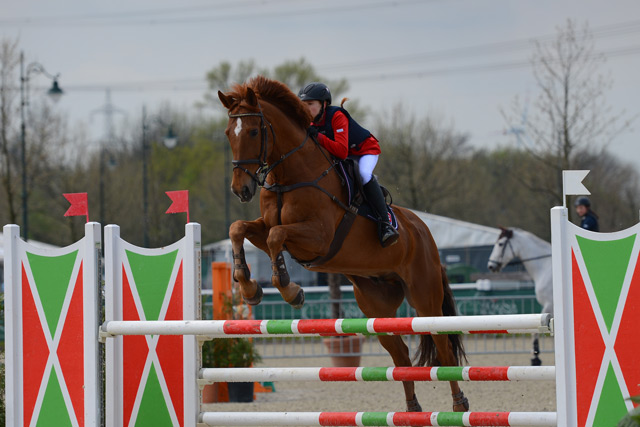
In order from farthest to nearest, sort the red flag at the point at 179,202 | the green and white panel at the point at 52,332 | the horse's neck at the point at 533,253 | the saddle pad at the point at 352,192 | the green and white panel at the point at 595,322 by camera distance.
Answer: the horse's neck at the point at 533,253
the saddle pad at the point at 352,192
the red flag at the point at 179,202
the green and white panel at the point at 52,332
the green and white panel at the point at 595,322

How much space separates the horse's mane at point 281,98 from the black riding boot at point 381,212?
1.83 feet

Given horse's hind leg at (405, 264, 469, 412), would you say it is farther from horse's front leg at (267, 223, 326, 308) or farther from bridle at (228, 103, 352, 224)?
horse's front leg at (267, 223, 326, 308)

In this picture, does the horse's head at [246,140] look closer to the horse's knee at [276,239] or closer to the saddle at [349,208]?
the horse's knee at [276,239]

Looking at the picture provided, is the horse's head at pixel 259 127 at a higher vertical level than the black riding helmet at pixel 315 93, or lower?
lower

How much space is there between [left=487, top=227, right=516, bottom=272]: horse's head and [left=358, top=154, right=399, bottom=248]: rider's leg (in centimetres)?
602

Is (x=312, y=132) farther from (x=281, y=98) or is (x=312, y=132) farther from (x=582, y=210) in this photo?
(x=582, y=210)

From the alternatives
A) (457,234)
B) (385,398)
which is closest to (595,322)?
(385,398)

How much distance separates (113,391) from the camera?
13.1ft

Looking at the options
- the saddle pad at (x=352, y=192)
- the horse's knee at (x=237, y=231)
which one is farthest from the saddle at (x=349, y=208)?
the horse's knee at (x=237, y=231)

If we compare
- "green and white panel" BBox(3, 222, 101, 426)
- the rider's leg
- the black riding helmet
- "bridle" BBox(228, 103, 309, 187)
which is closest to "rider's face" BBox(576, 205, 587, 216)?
the rider's leg

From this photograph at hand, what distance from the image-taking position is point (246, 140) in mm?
4273

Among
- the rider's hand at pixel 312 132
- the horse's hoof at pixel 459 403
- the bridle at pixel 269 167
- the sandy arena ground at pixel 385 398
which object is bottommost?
the sandy arena ground at pixel 385 398

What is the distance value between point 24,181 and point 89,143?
10.2 metres

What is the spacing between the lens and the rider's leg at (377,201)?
192 inches
